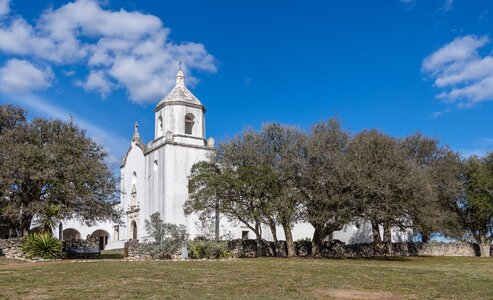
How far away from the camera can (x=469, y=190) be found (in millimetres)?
44312

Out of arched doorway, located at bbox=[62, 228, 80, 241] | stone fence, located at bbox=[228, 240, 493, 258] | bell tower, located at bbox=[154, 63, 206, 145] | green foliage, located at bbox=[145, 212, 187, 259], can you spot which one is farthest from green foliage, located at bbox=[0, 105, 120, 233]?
arched doorway, located at bbox=[62, 228, 80, 241]

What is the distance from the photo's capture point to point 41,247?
82.7 ft

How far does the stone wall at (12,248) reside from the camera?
26.3 metres

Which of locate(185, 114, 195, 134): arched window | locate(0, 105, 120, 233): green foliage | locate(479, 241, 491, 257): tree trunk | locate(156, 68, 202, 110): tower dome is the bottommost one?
locate(479, 241, 491, 257): tree trunk

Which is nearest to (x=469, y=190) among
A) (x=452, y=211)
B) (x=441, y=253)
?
(x=452, y=211)

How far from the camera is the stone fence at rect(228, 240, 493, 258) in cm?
3378

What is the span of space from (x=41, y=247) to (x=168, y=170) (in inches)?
685

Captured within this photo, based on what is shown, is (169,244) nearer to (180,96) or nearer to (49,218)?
(49,218)

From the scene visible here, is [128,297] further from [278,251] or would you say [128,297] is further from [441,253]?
[441,253]

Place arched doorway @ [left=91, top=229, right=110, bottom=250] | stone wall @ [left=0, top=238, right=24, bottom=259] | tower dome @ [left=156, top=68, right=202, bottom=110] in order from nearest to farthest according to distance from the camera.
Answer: stone wall @ [left=0, top=238, right=24, bottom=259] → tower dome @ [left=156, top=68, right=202, bottom=110] → arched doorway @ [left=91, top=229, right=110, bottom=250]

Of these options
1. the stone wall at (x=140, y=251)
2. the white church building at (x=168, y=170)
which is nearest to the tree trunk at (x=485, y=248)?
the white church building at (x=168, y=170)

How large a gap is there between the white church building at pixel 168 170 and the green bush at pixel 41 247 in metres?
14.5

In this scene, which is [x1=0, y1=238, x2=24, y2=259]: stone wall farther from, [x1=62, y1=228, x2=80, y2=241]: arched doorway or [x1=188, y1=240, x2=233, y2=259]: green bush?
[x1=62, y1=228, x2=80, y2=241]: arched doorway

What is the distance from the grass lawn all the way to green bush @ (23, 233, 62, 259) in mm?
5541
